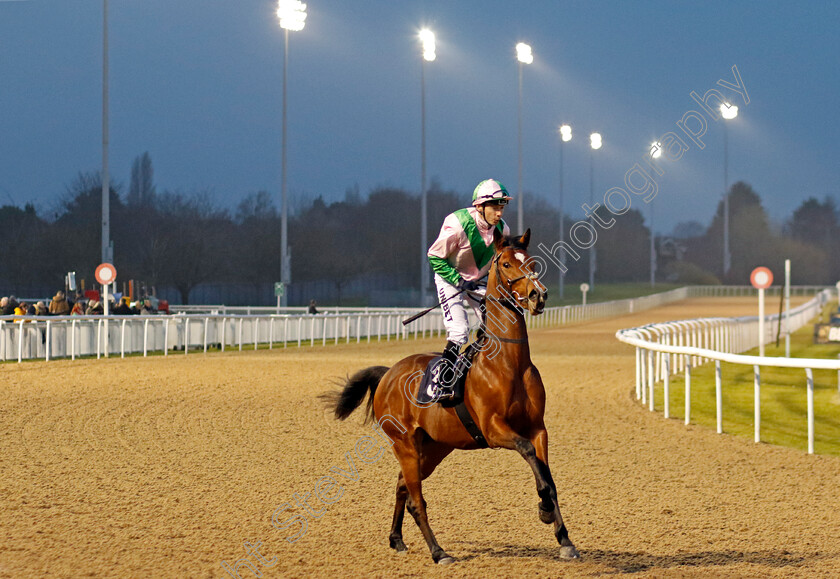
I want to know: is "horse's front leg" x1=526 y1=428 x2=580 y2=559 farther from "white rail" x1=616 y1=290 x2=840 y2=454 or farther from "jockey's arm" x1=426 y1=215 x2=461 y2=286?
"white rail" x1=616 y1=290 x2=840 y2=454

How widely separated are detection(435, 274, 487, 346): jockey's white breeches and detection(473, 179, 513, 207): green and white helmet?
53 cm

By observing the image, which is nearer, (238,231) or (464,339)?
(464,339)

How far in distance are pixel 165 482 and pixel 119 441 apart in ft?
7.11

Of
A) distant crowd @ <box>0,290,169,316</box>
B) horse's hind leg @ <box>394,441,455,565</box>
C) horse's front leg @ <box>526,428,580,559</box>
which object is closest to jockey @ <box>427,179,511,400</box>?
horse's hind leg @ <box>394,441,455,565</box>

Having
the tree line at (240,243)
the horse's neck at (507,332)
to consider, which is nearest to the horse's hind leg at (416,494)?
the horse's neck at (507,332)

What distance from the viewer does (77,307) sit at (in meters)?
21.9

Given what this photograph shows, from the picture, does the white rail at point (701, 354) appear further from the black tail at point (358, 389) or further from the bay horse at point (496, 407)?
the bay horse at point (496, 407)

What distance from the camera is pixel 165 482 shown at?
721cm

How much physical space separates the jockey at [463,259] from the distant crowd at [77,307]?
1630 centimetres

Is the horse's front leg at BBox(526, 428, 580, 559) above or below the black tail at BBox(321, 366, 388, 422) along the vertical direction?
below

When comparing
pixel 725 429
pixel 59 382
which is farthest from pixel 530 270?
pixel 59 382

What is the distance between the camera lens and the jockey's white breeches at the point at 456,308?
533 centimetres

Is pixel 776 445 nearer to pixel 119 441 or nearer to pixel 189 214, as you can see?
pixel 119 441

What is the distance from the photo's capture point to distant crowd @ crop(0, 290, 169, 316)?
20.7 meters
